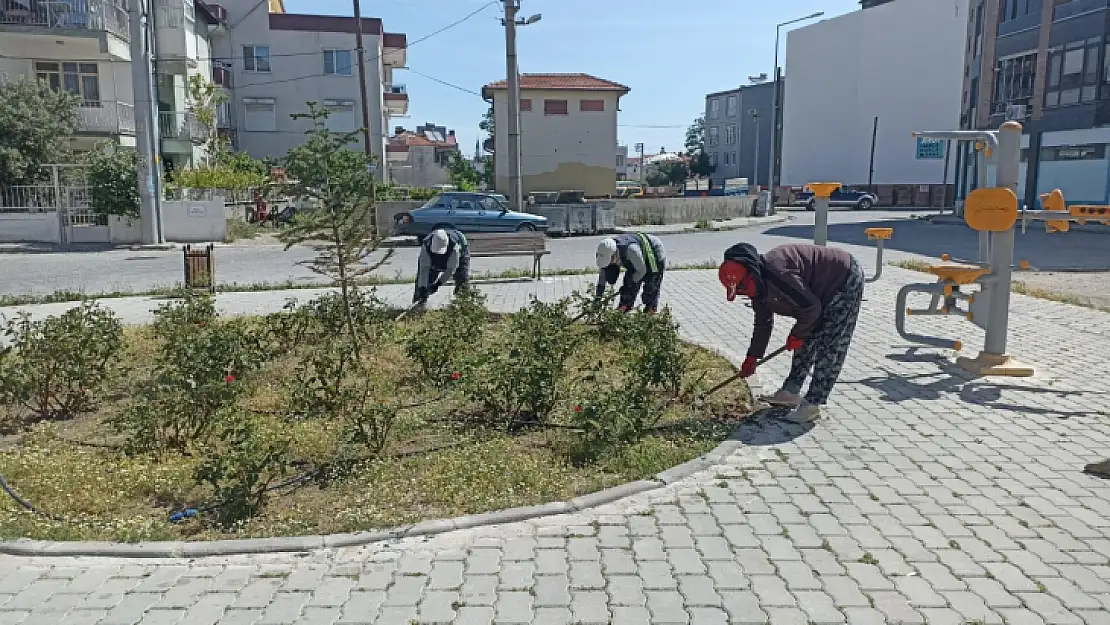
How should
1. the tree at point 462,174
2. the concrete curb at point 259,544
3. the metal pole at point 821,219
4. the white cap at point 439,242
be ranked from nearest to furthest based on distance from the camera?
the concrete curb at point 259,544, the white cap at point 439,242, the metal pole at point 821,219, the tree at point 462,174

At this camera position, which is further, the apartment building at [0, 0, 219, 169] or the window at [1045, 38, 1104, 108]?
the window at [1045, 38, 1104, 108]

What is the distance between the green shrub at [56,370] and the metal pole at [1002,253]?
761cm

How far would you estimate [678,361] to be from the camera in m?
6.12

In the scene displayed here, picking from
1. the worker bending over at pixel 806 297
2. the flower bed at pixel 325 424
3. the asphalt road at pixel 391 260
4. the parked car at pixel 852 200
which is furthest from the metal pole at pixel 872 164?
the worker bending over at pixel 806 297

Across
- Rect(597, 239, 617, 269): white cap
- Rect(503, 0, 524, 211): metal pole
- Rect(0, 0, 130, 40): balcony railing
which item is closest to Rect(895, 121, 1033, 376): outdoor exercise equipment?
Rect(597, 239, 617, 269): white cap

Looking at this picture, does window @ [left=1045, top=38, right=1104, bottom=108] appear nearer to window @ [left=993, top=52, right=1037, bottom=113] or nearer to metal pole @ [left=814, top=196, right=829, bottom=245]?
window @ [left=993, top=52, right=1037, bottom=113]

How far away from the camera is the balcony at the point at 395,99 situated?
53.1 m

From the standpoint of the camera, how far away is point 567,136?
153 ft

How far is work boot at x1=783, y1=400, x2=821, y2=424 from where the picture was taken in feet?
19.1

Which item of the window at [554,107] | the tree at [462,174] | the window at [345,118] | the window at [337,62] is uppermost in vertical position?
the window at [337,62]

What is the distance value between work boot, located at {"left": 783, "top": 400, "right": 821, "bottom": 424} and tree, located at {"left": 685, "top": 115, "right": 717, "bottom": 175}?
78.5 meters

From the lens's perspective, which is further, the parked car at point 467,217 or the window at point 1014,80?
the window at point 1014,80

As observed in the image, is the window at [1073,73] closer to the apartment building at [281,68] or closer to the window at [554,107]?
the window at [554,107]

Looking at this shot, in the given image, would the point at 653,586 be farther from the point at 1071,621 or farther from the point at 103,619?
the point at 103,619
